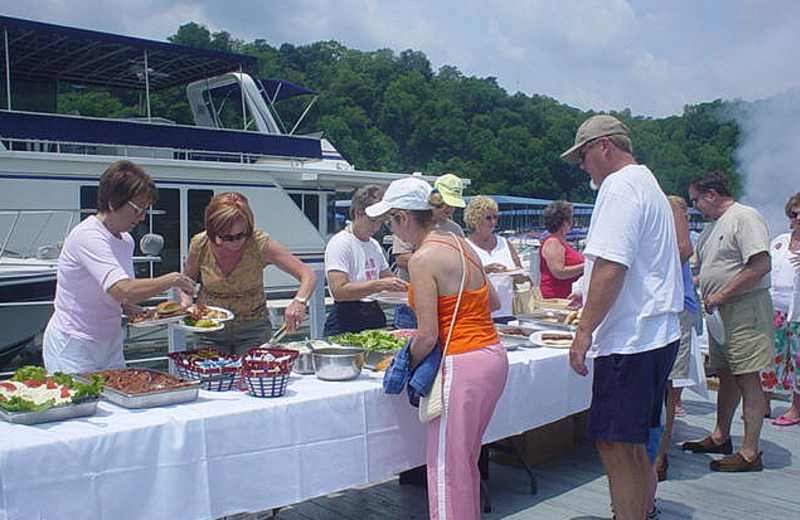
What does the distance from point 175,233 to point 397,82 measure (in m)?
55.7

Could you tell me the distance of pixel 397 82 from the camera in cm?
6512

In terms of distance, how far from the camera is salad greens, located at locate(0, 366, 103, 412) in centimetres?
244

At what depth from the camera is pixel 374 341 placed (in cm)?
368

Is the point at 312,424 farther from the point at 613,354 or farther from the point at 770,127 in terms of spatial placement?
the point at 770,127

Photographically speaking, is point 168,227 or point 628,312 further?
point 168,227

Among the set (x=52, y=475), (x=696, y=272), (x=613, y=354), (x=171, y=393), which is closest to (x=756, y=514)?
(x=613, y=354)

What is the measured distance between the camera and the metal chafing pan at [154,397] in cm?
268

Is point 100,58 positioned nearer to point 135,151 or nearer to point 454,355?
point 135,151

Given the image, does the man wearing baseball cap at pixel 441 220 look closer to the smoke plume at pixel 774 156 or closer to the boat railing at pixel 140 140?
the boat railing at pixel 140 140

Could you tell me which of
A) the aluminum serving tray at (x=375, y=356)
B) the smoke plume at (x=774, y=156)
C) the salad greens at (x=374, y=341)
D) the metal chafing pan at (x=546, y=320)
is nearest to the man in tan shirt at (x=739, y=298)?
the metal chafing pan at (x=546, y=320)

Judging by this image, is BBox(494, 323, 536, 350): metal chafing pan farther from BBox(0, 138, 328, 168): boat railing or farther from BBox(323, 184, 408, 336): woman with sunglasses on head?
BBox(0, 138, 328, 168): boat railing

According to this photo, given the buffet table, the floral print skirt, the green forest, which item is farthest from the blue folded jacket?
the green forest

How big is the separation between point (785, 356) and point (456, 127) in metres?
60.9

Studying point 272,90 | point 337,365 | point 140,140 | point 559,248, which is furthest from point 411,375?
point 272,90
